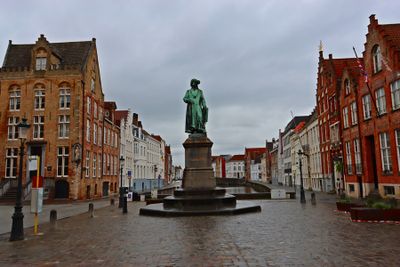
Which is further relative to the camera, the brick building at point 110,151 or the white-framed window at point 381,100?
the brick building at point 110,151

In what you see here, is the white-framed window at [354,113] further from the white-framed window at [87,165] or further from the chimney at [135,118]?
the chimney at [135,118]

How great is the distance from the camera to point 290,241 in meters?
9.86

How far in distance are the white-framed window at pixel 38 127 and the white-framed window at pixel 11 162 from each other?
2.98 m

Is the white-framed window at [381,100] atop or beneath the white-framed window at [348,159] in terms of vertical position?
atop

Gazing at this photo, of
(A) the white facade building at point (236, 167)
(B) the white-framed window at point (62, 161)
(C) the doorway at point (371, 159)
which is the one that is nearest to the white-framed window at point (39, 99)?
(B) the white-framed window at point (62, 161)

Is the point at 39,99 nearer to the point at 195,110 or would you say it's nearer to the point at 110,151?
the point at 110,151

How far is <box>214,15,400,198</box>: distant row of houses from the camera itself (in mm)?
26000

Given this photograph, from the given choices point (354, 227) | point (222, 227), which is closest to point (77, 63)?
Result: point (222, 227)

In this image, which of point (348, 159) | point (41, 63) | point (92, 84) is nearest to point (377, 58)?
point (348, 159)

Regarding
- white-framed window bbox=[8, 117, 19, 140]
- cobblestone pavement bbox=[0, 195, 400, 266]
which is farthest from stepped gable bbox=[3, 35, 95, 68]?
cobblestone pavement bbox=[0, 195, 400, 266]

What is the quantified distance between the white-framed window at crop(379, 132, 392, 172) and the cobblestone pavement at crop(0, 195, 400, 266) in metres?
15.9

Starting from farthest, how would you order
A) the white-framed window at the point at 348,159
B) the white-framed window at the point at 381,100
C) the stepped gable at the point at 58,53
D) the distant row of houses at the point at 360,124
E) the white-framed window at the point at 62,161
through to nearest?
1. the stepped gable at the point at 58,53
2. the white-framed window at the point at 62,161
3. the white-framed window at the point at 348,159
4. the white-framed window at the point at 381,100
5. the distant row of houses at the point at 360,124

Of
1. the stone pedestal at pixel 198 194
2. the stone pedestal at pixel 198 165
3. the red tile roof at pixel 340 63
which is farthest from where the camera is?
the red tile roof at pixel 340 63

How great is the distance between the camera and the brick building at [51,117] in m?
37.7
